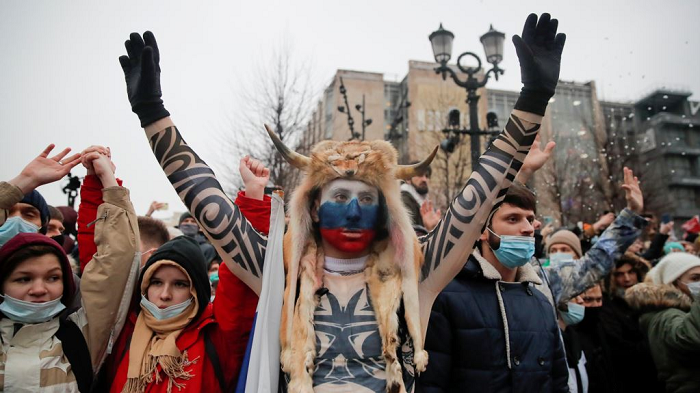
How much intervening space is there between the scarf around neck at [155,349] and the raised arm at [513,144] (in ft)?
4.71

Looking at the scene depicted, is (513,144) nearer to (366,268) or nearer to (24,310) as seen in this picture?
(366,268)

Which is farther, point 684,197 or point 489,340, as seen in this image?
point 684,197

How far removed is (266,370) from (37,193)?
2.50m

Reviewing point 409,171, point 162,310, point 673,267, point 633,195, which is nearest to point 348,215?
point 409,171

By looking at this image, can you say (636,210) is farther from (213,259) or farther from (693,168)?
(693,168)

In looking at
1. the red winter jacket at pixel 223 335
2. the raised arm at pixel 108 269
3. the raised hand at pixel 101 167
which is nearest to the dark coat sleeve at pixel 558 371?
the red winter jacket at pixel 223 335

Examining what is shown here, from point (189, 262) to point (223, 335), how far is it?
0.45 m

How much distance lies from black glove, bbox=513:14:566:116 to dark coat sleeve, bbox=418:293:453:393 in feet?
3.79

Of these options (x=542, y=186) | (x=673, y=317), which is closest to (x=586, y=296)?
(x=673, y=317)

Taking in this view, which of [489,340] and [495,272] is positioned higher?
[495,272]

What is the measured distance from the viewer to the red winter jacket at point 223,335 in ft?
7.28

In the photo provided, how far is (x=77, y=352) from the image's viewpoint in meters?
2.18

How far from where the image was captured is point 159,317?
2.33 meters

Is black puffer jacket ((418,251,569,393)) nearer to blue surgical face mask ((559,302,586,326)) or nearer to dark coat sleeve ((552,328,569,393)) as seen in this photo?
dark coat sleeve ((552,328,569,393))
